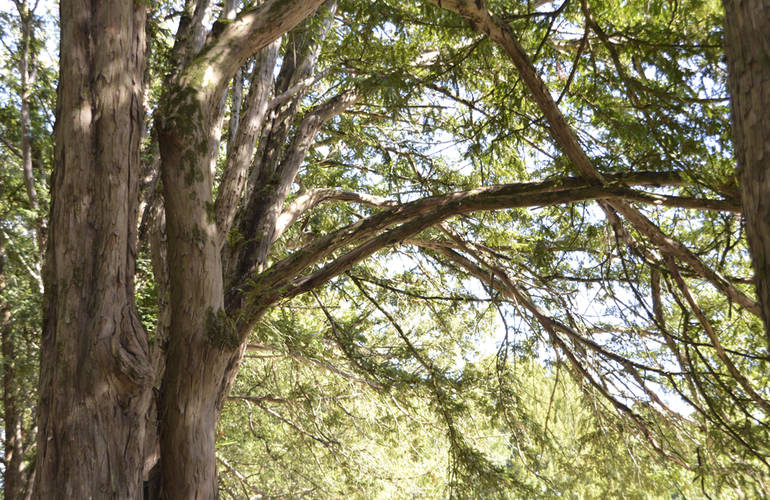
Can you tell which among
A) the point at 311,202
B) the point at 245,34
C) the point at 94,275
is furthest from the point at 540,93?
the point at 311,202

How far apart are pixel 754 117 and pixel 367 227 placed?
2.42 metres

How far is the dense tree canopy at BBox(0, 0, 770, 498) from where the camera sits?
2451mm

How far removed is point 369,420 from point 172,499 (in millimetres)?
5149

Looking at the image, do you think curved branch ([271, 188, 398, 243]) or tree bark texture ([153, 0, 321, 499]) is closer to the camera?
tree bark texture ([153, 0, 321, 499])

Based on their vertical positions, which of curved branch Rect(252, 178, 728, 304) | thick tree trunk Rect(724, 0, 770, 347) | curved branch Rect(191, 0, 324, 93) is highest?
curved branch Rect(191, 0, 324, 93)

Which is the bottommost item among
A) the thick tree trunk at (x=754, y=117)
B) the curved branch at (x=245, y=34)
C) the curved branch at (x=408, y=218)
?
the thick tree trunk at (x=754, y=117)

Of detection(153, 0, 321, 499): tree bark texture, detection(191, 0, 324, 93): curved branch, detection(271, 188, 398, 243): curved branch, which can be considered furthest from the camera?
detection(271, 188, 398, 243): curved branch

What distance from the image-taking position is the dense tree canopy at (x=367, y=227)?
8.04ft

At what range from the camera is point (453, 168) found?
690cm

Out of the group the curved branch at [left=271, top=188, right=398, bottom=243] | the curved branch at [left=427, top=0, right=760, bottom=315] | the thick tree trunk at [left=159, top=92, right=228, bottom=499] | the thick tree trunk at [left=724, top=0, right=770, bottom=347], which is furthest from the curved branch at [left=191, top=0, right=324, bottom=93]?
the thick tree trunk at [left=724, top=0, right=770, bottom=347]

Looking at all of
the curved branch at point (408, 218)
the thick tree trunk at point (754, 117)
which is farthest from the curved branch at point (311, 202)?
the thick tree trunk at point (754, 117)

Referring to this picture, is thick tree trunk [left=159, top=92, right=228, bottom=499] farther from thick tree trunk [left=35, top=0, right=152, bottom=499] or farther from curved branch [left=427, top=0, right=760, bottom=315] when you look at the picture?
curved branch [left=427, top=0, right=760, bottom=315]

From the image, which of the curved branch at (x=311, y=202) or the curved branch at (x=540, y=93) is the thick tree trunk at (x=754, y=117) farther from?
the curved branch at (x=311, y=202)

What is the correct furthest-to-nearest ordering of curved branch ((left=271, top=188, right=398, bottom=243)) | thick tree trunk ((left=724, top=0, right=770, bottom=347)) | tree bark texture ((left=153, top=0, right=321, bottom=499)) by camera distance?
curved branch ((left=271, top=188, right=398, bottom=243)) < tree bark texture ((left=153, top=0, right=321, bottom=499)) < thick tree trunk ((left=724, top=0, right=770, bottom=347))
